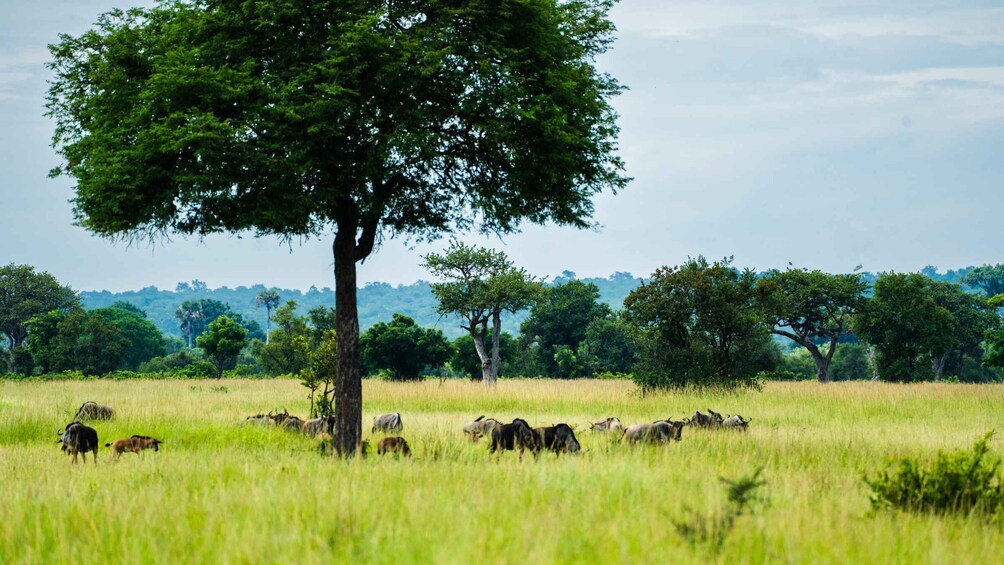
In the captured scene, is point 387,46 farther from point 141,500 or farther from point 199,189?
point 141,500

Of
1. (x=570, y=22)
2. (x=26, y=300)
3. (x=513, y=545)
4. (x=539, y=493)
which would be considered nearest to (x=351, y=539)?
(x=513, y=545)

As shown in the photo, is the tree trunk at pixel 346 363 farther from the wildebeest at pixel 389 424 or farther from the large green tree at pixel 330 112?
the wildebeest at pixel 389 424

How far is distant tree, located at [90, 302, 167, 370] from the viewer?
104m

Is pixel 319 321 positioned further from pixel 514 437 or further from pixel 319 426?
pixel 514 437

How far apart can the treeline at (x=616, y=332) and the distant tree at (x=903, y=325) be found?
0.28 feet

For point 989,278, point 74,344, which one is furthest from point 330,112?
point 989,278

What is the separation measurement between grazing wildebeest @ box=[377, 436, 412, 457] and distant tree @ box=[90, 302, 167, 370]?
325ft

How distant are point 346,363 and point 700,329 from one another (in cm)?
2135

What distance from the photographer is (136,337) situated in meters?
106

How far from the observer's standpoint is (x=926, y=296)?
175 feet

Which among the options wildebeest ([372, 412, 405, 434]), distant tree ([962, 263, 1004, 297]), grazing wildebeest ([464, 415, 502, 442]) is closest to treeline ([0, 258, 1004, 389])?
wildebeest ([372, 412, 405, 434])

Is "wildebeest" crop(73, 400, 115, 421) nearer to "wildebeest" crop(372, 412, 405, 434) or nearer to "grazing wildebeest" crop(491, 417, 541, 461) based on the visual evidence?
"wildebeest" crop(372, 412, 405, 434)

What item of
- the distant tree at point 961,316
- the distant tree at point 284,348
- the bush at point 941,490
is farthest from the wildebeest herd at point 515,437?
the distant tree at point 961,316

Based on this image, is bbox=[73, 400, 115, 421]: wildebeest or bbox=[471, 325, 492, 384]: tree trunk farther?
bbox=[471, 325, 492, 384]: tree trunk
